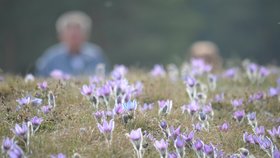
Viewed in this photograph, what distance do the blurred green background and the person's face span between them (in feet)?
45.8

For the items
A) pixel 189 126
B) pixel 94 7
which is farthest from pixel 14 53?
pixel 189 126

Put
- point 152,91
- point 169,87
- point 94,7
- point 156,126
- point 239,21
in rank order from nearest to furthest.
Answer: point 156,126 → point 152,91 → point 169,87 → point 94,7 → point 239,21

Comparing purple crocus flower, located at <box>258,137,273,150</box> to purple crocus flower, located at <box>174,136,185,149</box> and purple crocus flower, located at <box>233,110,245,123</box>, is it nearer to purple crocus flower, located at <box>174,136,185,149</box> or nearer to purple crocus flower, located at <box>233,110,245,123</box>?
purple crocus flower, located at <box>174,136,185,149</box>

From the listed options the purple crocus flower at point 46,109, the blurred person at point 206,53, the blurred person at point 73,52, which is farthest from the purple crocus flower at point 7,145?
the blurred person at point 73,52

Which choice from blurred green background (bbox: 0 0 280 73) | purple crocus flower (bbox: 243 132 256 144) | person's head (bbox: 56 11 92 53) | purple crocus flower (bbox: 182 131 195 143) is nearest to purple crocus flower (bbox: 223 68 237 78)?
purple crocus flower (bbox: 243 132 256 144)

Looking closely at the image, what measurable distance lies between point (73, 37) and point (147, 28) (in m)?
19.1

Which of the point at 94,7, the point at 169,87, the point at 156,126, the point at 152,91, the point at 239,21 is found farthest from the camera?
the point at 239,21

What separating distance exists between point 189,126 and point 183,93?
142 cm

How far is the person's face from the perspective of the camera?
11.6 metres

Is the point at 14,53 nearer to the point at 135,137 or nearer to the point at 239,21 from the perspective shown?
the point at 239,21

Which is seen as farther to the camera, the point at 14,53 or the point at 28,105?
the point at 14,53

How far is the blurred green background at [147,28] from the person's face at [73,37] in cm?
1396

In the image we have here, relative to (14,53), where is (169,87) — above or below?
below

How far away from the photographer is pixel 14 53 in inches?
1086
